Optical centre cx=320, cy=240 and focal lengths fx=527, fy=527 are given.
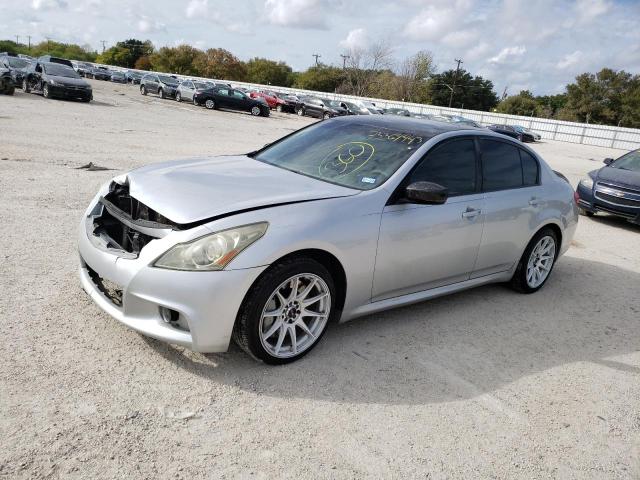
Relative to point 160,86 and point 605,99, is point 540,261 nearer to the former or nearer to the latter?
point 160,86

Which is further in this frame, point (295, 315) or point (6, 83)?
point (6, 83)

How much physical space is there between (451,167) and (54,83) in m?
22.7

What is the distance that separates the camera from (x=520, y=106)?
86500 millimetres

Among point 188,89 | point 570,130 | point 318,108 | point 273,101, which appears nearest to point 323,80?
point 570,130

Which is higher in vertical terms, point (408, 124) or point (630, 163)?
point (408, 124)

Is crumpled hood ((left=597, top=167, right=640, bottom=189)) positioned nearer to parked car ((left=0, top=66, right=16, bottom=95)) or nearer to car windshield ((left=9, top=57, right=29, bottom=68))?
parked car ((left=0, top=66, right=16, bottom=95))

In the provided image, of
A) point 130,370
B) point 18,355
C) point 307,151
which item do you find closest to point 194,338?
point 130,370

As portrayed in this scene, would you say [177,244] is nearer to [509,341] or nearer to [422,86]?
[509,341]

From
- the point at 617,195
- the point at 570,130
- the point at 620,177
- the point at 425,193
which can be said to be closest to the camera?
the point at 425,193

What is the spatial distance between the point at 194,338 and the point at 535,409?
2.21m

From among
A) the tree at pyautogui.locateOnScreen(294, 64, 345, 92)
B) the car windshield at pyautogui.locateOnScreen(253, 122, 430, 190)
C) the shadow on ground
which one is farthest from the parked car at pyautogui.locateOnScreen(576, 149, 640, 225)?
the tree at pyautogui.locateOnScreen(294, 64, 345, 92)

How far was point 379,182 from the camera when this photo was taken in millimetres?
3949

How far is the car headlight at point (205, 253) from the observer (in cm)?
309

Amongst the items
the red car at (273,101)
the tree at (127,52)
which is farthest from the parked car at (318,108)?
the tree at (127,52)
